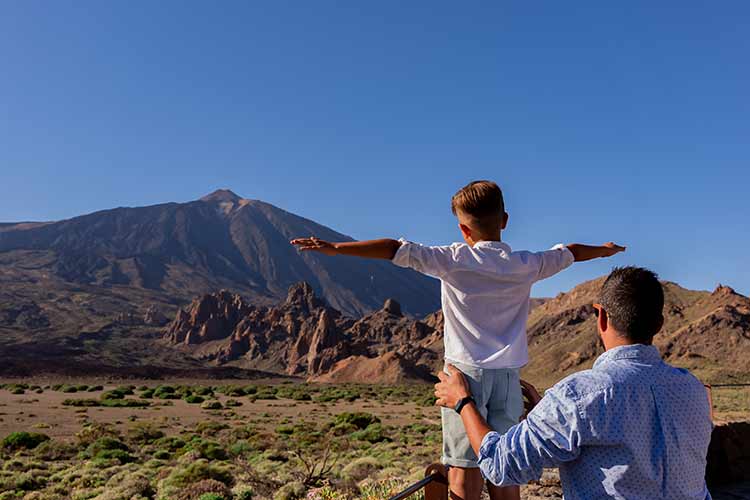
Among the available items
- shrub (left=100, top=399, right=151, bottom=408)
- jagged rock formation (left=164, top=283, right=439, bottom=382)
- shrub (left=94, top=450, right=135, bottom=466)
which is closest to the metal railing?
shrub (left=94, top=450, right=135, bottom=466)

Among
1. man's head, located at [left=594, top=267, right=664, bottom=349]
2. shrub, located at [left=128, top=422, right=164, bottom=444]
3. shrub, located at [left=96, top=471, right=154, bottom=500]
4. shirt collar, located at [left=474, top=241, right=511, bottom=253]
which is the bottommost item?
shrub, located at [left=128, top=422, right=164, bottom=444]

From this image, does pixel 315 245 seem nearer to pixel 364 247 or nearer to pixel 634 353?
pixel 364 247

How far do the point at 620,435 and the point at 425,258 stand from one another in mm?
1215

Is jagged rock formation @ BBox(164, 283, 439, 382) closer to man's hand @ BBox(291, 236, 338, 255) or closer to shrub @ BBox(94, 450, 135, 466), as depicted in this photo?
shrub @ BBox(94, 450, 135, 466)

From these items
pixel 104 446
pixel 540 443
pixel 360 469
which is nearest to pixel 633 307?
pixel 540 443

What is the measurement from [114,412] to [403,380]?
124 ft

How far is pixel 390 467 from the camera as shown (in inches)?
555

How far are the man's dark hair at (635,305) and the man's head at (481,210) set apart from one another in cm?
103

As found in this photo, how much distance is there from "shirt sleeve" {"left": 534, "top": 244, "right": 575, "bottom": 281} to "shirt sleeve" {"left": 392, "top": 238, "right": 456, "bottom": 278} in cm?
49

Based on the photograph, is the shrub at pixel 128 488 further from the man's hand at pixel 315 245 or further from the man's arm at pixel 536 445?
the man's arm at pixel 536 445

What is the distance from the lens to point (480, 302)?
2.93m

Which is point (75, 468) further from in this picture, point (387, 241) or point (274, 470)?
point (387, 241)

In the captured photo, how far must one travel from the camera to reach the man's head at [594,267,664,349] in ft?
6.50

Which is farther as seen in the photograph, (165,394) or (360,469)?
(165,394)
